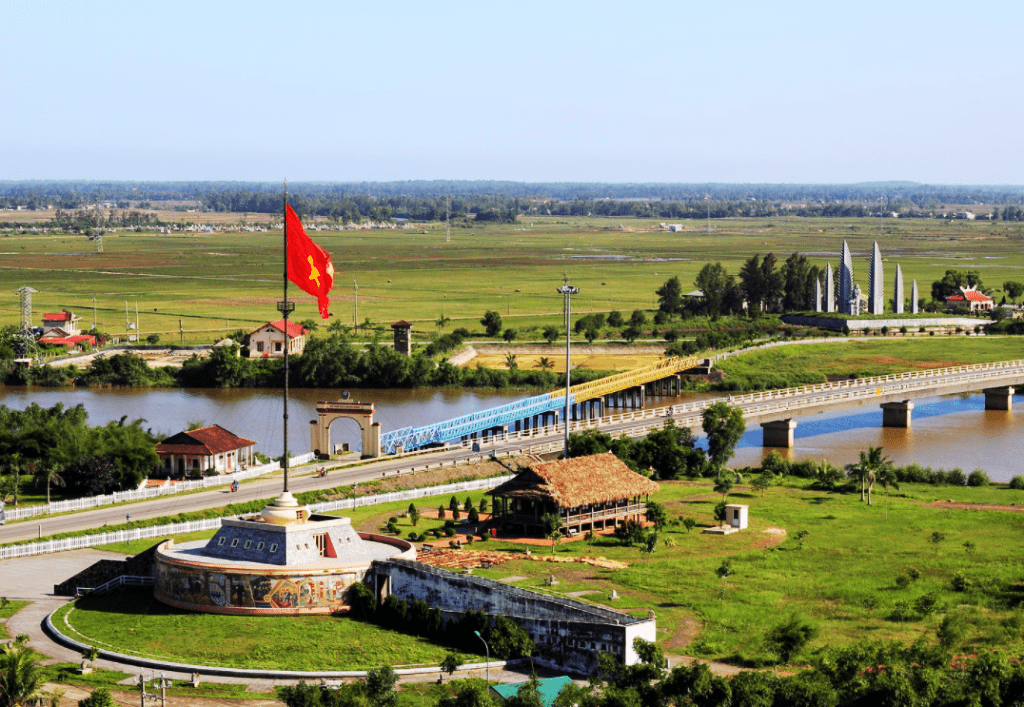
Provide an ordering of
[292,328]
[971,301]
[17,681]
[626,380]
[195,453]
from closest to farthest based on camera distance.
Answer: [17,681] < [195,453] < [626,380] < [292,328] < [971,301]

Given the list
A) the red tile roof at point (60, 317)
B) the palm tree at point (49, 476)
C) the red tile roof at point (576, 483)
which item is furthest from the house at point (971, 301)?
the palm tree at point (49, 476)

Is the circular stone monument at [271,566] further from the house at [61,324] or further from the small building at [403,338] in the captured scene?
the house at [61,324]

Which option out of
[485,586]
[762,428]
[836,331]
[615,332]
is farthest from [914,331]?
[485,586]

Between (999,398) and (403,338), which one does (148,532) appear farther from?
(999,398)

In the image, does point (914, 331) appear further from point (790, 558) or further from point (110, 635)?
point (110, 635)

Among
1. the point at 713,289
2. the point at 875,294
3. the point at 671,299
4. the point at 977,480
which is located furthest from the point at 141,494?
the point at 875,294

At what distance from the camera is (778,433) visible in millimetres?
96125

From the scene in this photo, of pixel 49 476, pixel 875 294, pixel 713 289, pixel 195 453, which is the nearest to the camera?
pixel 49 476

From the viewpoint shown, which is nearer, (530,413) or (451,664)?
(451,664)

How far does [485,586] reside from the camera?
49.0 meters

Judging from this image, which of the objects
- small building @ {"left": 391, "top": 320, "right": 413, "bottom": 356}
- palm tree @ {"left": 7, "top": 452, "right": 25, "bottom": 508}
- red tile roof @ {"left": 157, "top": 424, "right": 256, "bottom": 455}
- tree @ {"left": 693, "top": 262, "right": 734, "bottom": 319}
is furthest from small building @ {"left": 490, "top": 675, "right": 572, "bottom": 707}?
tree @ {"left": 693, "top": 262, "right": 734, "bottom": 319}

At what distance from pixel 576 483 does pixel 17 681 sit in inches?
1154

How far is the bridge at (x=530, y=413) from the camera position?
8224cm

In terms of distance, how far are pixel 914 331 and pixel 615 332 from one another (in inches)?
1140
